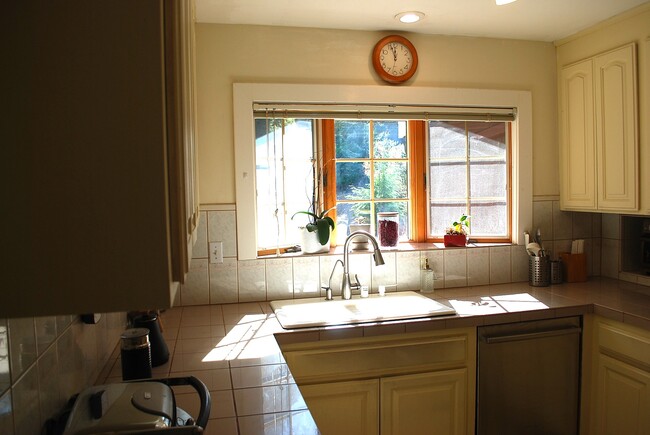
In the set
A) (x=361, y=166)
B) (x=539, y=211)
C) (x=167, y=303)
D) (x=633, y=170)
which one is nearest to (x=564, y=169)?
(x=539, y=211)

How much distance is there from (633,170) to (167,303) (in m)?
2.62

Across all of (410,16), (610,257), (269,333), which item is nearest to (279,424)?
(269,333)

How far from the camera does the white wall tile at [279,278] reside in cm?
266

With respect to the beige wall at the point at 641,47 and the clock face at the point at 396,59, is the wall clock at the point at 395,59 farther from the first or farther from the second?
the beige wall at the point at 641,47

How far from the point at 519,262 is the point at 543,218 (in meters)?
0.30

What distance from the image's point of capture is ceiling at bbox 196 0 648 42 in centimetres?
237

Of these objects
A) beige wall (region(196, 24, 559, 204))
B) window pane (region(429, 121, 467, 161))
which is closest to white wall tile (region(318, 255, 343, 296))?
beige wall (region(196, 24, 559, 204))

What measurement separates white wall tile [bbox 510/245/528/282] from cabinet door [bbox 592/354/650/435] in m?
0.66

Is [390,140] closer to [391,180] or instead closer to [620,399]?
[391,180]

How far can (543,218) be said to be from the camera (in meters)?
3.04

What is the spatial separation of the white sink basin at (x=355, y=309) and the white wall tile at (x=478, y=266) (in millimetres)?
408

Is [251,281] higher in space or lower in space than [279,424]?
higher

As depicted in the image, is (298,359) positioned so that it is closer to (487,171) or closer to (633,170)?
(487,171)

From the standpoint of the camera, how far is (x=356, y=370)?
7.20 feet
